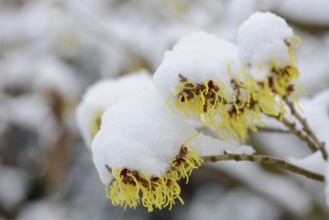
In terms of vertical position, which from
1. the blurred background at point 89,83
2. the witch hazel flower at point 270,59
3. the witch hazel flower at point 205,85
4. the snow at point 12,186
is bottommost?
the snow at point 12,186

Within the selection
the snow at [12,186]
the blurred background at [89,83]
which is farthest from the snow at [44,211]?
the snow at [12,186]

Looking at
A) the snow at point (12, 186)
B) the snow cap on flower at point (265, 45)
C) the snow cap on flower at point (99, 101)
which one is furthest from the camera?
the snow at point (12, 186)

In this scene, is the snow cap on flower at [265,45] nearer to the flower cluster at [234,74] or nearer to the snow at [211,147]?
the flower cluster at [234,74]

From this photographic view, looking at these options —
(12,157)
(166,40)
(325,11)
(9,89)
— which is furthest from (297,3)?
(12,157)

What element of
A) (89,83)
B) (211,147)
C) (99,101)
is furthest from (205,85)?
(89,83)

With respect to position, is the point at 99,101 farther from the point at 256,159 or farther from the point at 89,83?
the point at 89,83

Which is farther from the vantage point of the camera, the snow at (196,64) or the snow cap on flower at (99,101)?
the snow cap on flower at (99,101)
